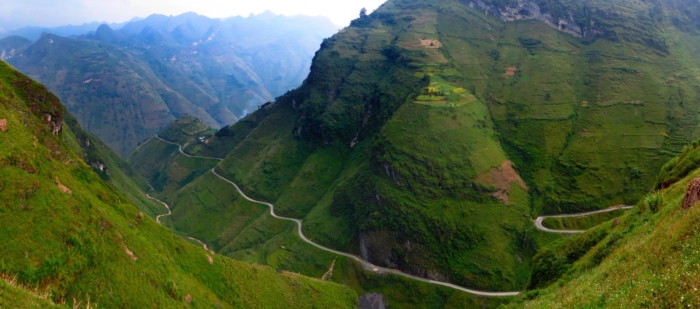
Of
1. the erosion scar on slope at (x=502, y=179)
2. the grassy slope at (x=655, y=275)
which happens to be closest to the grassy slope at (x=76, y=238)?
the grassy slope at (x=655, y=275)

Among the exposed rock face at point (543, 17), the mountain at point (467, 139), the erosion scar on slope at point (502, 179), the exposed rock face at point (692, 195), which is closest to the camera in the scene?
the exposed rock face at point (692, 195)

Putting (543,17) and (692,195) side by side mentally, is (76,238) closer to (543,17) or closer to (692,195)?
(692,195)

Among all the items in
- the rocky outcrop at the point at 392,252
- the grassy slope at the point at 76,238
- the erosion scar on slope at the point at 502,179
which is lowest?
the rocky outcrop at the point at 392,252

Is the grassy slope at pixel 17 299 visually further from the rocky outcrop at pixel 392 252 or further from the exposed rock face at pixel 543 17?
the exposed rock face at pixel 543 17

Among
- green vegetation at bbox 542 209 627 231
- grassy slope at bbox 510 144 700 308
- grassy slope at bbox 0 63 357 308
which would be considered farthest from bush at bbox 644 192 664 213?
green vegetation at bbox 542 209 627 231

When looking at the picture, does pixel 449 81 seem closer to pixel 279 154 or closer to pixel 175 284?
pixel 279 154

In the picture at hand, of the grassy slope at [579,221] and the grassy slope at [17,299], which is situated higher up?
the grassy slope at [17,299]

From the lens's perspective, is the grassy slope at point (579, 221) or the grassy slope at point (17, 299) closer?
the grassy slope at point (17, 299)

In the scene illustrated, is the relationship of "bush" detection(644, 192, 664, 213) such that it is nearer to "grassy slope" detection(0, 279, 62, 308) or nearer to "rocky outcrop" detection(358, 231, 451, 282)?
"grassy slope" detection(0, 279, 62, 308)
